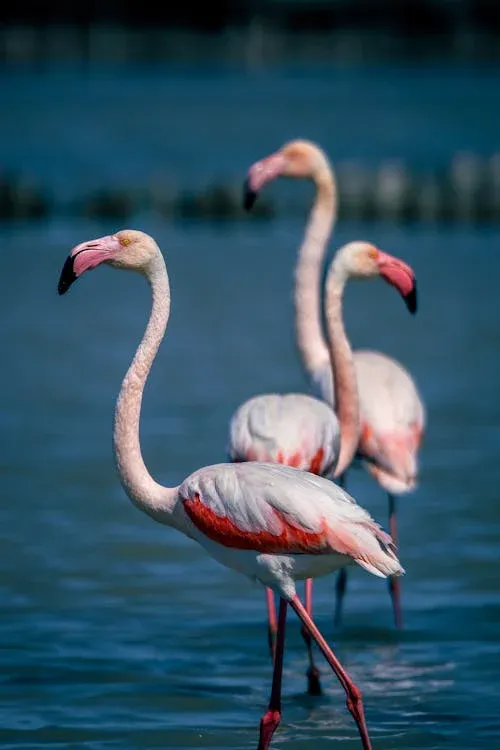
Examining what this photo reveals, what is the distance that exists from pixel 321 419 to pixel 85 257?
4.85 feet

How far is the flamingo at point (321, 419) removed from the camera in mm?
7137

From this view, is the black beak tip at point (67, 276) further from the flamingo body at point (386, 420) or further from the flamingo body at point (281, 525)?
the flamingo body at point (386, 420)

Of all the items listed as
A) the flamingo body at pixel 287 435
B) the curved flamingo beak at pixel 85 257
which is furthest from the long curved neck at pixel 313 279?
the curved flamingo beak at pixel 85 257

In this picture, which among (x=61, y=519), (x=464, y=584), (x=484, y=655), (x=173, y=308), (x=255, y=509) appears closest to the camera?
(x=255, y=509)

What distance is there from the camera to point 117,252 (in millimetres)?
6395

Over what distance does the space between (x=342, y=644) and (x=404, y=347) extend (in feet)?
26.1

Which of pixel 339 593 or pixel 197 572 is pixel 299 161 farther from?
pixel 339 593

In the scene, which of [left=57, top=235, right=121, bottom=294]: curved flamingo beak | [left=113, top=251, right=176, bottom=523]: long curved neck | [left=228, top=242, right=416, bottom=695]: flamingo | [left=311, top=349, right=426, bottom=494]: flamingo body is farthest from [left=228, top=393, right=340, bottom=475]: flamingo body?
[left=57, top=235, right=121, bottom=294]: curved flamingo beak

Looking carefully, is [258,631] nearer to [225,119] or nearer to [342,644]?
[342,644]

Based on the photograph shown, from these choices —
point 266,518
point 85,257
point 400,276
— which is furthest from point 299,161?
point 266,518

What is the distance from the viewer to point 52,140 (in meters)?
60.3

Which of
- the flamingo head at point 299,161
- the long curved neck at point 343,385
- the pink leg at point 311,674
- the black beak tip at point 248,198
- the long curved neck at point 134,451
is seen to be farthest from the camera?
the flamingo head at point 299,161

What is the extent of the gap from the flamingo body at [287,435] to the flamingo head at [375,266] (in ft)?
1.93

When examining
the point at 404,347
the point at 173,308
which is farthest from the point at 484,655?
the point at 173,308
